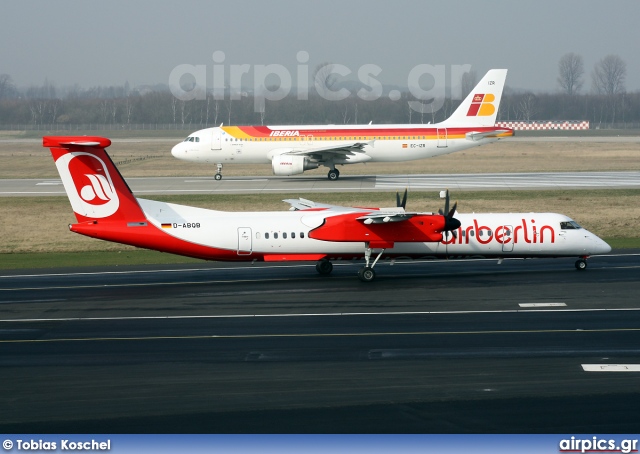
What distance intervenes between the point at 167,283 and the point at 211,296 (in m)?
3.33

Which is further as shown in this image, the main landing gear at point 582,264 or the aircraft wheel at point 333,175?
the aircraft wheel at point 333,175

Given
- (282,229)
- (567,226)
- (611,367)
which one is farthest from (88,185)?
(611,367)

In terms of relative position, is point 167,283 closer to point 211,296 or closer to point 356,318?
point 211,296

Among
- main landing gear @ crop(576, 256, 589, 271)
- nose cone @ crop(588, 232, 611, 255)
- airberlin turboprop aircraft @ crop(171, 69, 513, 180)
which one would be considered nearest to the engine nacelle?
airberlin turboprop aircraft @ crop(171, 69, 513, 180)

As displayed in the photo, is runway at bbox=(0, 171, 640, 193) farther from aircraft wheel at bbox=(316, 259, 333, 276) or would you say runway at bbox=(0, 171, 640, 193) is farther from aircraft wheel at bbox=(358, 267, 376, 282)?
aircraft wheel at bbox=(358, 267, 376, 282)

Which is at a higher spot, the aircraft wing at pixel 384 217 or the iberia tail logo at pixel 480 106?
the iberia tail logo at pixel 480 106

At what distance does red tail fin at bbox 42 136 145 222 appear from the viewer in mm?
28375

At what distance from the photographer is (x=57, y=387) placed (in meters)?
17.8

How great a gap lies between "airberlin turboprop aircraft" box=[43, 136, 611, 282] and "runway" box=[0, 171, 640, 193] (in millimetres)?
26871

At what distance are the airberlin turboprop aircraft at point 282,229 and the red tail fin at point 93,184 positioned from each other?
4cm

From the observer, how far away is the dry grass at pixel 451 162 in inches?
2891

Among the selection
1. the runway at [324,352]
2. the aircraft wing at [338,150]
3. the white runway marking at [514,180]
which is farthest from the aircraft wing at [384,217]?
the aircraft wing at [338,150]

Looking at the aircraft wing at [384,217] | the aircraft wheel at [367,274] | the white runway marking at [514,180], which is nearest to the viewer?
the aircraft wing at [384,217]

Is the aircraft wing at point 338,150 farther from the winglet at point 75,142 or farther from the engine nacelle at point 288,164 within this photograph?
the winglet at point 75,142
